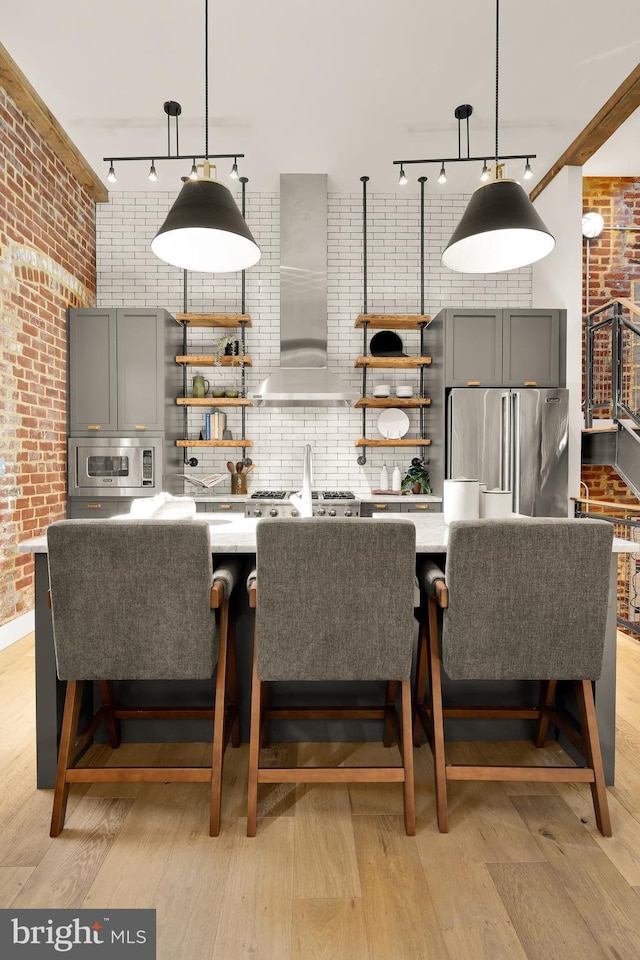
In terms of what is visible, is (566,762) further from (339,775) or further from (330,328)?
(330,328)

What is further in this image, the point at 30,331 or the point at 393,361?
the point at 393,361

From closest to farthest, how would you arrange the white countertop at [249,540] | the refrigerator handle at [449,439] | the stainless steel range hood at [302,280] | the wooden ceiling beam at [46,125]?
the white countertop at [249,540], the wooden ceiling beam at [46,125], the refrigerator handle at [449,439], the stainless steel range hood at [302,280]

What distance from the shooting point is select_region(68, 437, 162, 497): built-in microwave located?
4676mm

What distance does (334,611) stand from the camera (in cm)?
178

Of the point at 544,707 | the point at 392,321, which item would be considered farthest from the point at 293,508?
the point at 544,707

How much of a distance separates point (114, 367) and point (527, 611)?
3.94 m

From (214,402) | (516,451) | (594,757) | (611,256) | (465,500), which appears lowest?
(594,757)

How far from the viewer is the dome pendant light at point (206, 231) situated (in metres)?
2.17

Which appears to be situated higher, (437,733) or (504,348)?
(504,348)

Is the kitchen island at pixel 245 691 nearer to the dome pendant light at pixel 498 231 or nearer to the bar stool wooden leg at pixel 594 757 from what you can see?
the bar stool wooden leg at pixel 594 757

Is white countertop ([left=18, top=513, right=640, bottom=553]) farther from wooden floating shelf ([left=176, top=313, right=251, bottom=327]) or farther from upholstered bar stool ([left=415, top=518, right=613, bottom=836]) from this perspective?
wooden floating shelf ([left=176, top=313, right=251, bottom=327])

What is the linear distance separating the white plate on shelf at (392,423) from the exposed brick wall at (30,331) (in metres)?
2.70

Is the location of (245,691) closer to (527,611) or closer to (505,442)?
(527,611)
